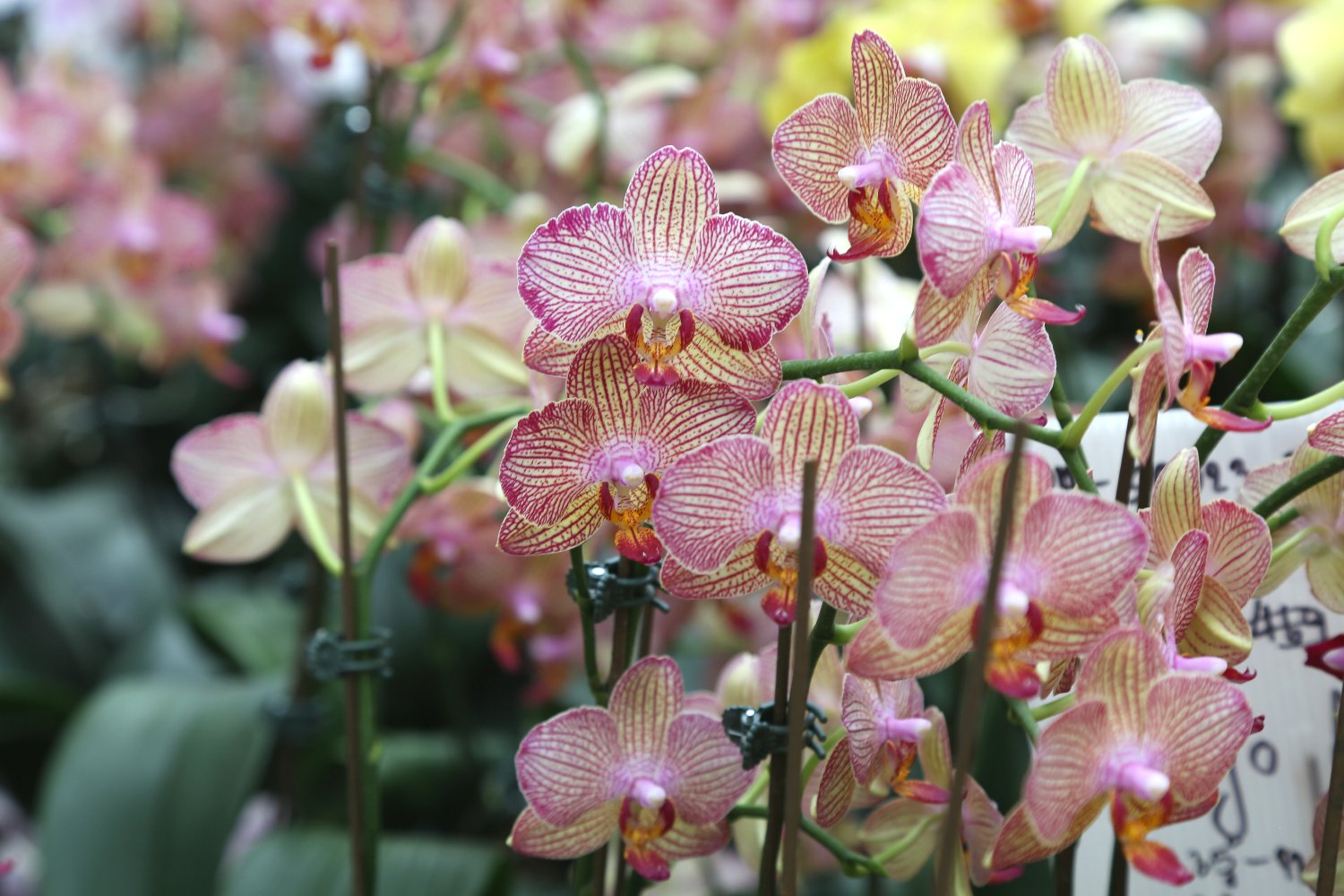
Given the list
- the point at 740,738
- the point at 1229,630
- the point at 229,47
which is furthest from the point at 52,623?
the point at 1229,630

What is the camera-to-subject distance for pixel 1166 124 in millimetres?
450

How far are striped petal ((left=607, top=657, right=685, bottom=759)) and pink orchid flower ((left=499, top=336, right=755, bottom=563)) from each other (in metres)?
0.05

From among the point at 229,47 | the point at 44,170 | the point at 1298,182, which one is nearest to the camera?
the point at 44,170

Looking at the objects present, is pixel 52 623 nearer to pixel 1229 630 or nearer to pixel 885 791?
pixel 885 791

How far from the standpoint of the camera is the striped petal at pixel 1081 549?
1.03ft

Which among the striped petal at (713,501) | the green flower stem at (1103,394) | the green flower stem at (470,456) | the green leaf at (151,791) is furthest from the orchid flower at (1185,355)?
the green leaf at (151,791)

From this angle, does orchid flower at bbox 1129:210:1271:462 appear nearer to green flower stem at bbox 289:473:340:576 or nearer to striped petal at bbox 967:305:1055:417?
striped petal at bbox 967:305:1055:417

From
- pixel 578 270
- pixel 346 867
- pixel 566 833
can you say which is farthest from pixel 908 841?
pixel 346 867

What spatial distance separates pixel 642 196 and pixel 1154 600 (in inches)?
7.0

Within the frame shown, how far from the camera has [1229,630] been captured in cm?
37

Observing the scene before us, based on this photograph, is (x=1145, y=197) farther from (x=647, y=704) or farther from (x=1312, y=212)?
(x=647, y=704)

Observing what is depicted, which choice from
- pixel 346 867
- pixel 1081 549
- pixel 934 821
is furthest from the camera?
pixel 346 867

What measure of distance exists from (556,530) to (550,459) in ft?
0.10

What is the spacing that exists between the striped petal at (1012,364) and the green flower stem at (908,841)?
0.14 metres
